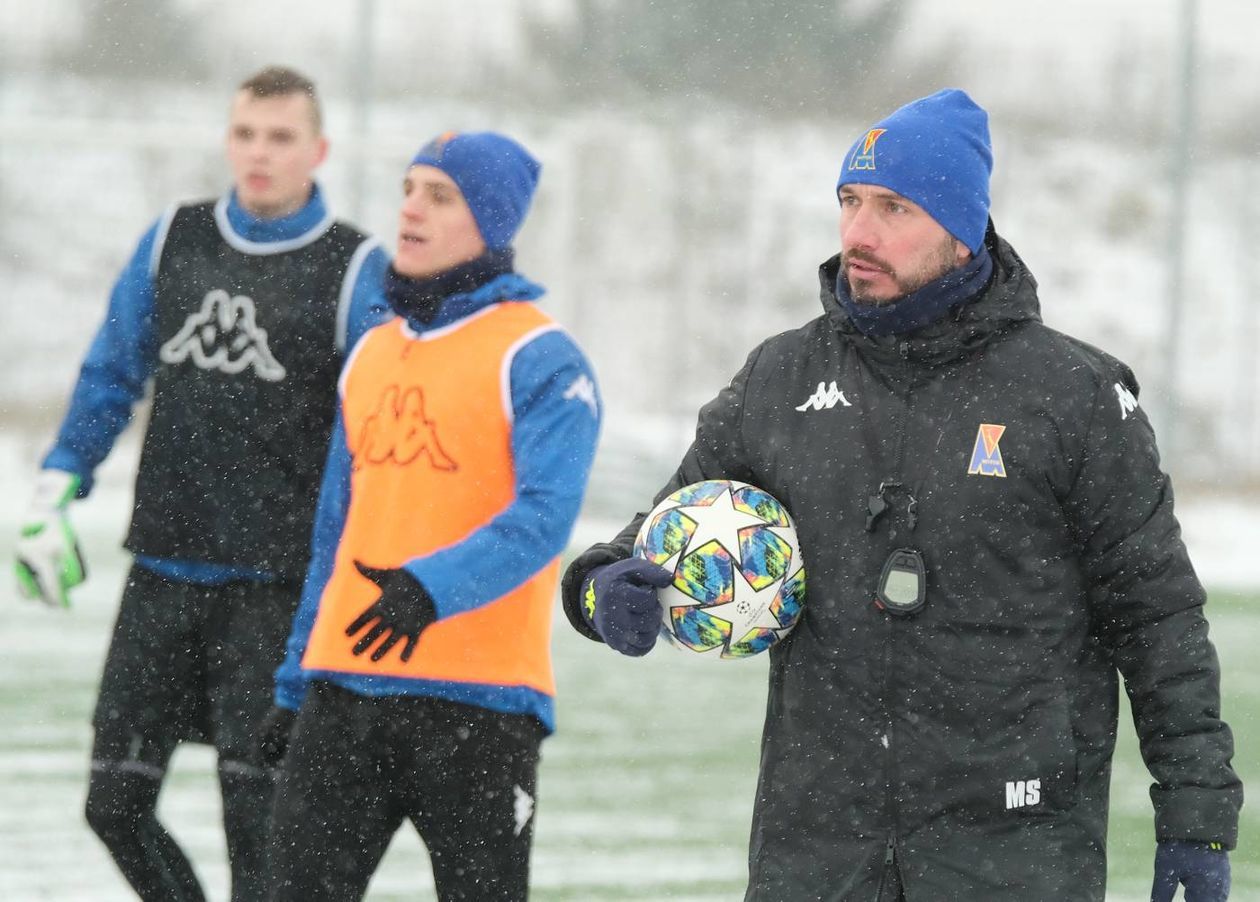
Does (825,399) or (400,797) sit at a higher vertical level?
(825,399)

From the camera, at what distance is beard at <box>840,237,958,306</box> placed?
313 centimetres

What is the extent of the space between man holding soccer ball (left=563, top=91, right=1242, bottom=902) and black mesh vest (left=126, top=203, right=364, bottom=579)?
164cm

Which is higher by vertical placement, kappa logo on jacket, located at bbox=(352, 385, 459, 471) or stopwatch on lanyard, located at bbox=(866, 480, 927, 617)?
kappa logo on jacket, located at bbox=(352, 385, 459, 471)

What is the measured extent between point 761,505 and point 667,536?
18 centimetres

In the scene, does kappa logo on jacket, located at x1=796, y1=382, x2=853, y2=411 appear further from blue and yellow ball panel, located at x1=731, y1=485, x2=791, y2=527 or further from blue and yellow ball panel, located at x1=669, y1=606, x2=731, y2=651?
blue and yellow ball panel, located at x1=669, y1=606, x2=731, y2=651

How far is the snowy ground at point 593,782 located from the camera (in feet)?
18.6

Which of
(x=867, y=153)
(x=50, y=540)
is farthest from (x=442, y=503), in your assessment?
(x=50, y=540)

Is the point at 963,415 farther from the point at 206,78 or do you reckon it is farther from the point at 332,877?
the point at 206,78

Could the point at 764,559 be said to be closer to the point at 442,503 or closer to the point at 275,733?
the point at 442,503

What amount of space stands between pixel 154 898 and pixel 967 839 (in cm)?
228

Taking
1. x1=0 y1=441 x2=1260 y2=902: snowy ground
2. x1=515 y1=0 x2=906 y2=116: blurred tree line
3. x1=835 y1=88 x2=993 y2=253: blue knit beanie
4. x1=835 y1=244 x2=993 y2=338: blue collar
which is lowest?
x1=0 y1=441 x2=1260 y2=902: snowy ground

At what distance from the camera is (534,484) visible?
3.83m

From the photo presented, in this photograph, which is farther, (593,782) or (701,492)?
(593,782)

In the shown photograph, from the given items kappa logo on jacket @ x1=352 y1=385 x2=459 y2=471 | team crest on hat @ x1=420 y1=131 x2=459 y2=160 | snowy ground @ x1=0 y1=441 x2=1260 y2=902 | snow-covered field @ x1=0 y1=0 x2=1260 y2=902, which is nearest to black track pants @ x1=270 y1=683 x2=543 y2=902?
kappa logo on jacket @ x1=352 y1=385 x2=459 y2=471
